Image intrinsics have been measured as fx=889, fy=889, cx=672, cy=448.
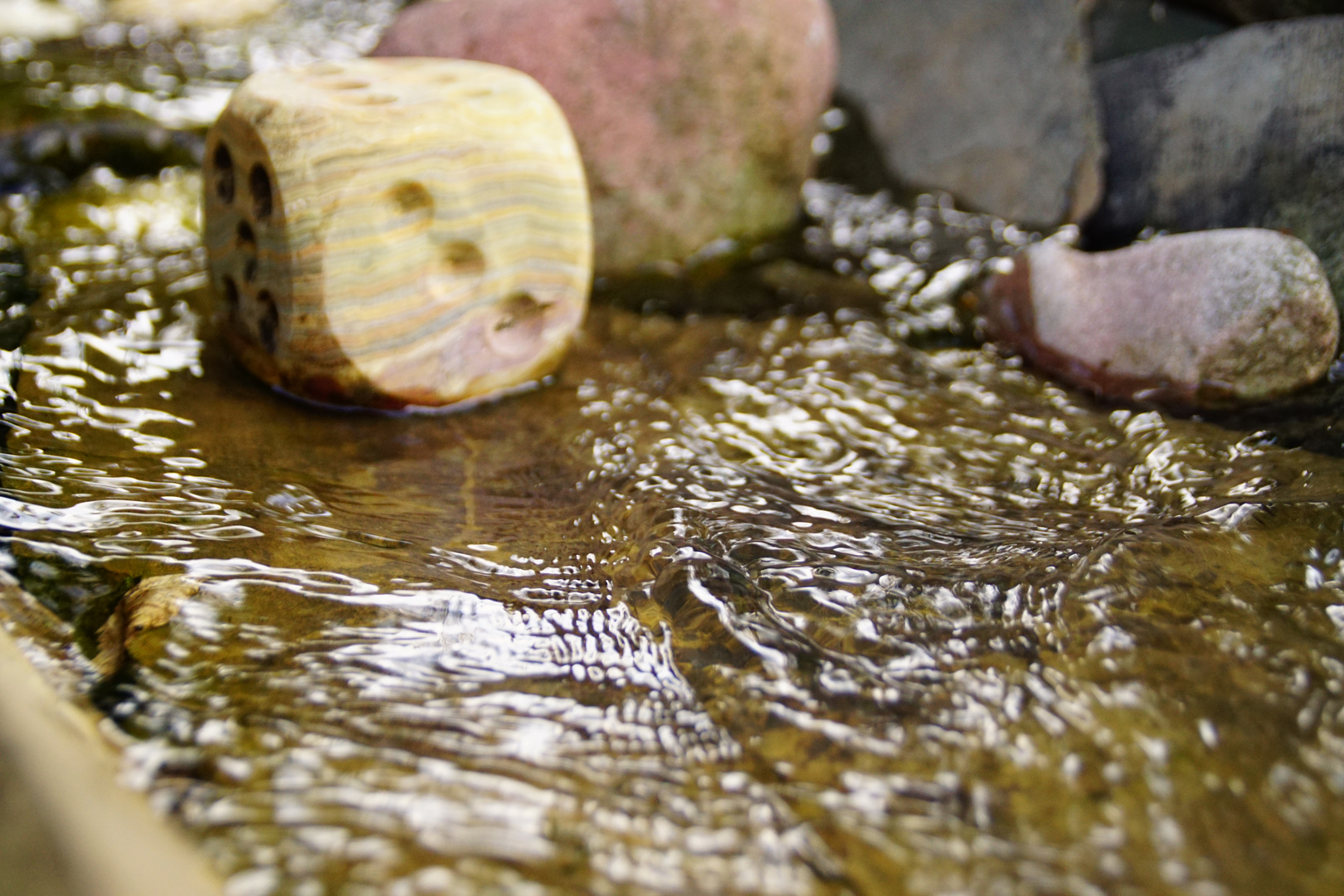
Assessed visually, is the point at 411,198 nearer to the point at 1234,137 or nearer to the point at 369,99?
the point at 369,99

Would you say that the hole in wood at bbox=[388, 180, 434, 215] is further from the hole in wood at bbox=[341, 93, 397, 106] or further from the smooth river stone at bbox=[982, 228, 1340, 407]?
the smooth river stone at bbox=[982, 228, 1340, 407]

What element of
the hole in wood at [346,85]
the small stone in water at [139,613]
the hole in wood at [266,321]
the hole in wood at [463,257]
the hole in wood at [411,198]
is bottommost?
the small stone in water at [139,613]

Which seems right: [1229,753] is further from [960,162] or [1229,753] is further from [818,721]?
[960,162]

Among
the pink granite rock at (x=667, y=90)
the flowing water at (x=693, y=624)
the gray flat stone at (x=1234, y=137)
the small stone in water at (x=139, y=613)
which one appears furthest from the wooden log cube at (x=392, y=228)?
the gray flat stone at (x=1234, y=137)

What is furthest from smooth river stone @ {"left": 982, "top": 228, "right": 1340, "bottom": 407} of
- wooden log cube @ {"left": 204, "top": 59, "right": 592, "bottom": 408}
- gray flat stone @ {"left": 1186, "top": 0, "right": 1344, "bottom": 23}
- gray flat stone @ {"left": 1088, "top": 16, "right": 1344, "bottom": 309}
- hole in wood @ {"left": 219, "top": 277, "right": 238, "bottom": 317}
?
hole in wood @ {"left": 219, "top": 277, "right": 238, "bottom": 317}

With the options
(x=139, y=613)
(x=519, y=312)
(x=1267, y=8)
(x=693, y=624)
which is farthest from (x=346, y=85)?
(x=1267, y=8)

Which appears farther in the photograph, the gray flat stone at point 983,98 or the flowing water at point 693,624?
the gray flat stone at point 983,98

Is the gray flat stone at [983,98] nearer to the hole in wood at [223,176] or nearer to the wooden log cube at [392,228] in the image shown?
the wooden log cube at [392,228]
